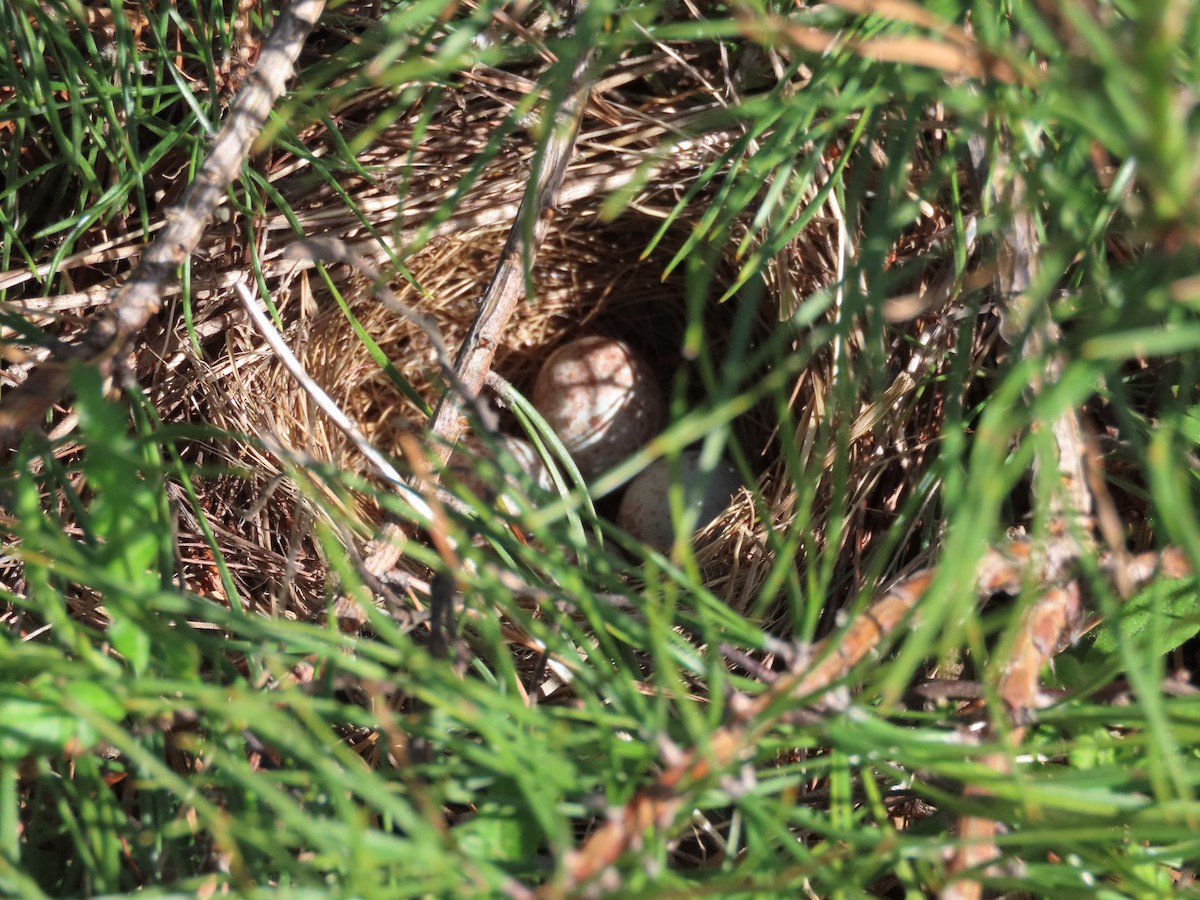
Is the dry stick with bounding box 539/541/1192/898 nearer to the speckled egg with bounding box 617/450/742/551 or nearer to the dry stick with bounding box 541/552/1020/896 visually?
the dry stick with bounding box 541/552/1020/896

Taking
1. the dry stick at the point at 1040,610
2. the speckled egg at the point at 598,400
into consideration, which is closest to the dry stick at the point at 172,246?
the dry stick at the point at 1040,610

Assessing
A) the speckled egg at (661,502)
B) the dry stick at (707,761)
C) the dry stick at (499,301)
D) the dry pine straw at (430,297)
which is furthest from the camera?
the speckled egg at (661,502)

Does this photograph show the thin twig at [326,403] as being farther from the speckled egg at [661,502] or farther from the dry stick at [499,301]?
the speckled egg at [661,502]

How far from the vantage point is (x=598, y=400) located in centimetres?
147

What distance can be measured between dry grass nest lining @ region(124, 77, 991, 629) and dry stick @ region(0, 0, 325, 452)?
322 mm

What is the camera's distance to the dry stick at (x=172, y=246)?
529mm

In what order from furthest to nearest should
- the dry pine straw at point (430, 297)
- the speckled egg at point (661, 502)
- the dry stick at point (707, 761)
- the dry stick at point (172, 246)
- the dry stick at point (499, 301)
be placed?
1. the speckled egg at point (661, 502)
2. the dry pine straw at point (430, 297)
3. the dry stick at point (499, 301)
4. the dry stick at point (172, 246)
5. the dry stick at point (707, 761)

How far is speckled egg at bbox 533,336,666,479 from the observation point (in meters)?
1.48

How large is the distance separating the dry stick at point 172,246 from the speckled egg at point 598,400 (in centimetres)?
79

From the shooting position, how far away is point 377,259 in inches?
46.1

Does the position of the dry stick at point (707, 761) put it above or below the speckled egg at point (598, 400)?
above

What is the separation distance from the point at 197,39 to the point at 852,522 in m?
0.81

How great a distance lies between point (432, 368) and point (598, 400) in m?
0.37

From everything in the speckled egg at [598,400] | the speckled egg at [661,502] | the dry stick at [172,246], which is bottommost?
the speckled egg at [661,502]
